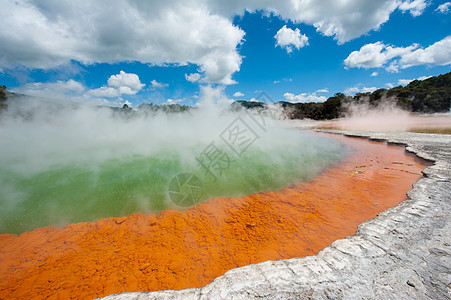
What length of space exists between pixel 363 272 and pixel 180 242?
2.85m

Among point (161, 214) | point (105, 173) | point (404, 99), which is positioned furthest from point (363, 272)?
point (404, 99)

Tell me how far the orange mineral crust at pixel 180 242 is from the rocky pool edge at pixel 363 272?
0.49 m

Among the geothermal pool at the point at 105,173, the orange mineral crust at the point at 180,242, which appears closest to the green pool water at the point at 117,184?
the geothermal pool at the point at 105,173

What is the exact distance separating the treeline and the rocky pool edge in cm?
2293

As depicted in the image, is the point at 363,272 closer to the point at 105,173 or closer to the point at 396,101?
the point at 105,173

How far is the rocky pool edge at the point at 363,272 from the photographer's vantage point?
5.98ft

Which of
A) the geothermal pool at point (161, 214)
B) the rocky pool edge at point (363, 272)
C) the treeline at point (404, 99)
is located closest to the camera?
the rocky pool edge at point (363, 272)

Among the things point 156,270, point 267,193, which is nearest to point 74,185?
point 156,270

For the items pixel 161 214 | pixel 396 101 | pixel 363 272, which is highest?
pixel 396 101

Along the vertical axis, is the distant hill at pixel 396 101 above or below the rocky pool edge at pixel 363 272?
above

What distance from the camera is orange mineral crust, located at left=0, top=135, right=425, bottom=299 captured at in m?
2.39

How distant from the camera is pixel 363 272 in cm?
203

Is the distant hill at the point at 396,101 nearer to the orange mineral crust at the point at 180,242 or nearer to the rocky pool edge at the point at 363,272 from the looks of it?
the orange mineral crust at the point at 180,242

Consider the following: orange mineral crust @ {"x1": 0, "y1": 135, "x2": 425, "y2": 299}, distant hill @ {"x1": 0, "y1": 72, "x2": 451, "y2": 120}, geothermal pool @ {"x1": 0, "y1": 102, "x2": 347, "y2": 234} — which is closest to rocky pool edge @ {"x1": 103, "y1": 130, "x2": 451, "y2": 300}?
orange mineral crust @ {"x1": 0, "y1": 135, "x2": 425, "y2": 299}
